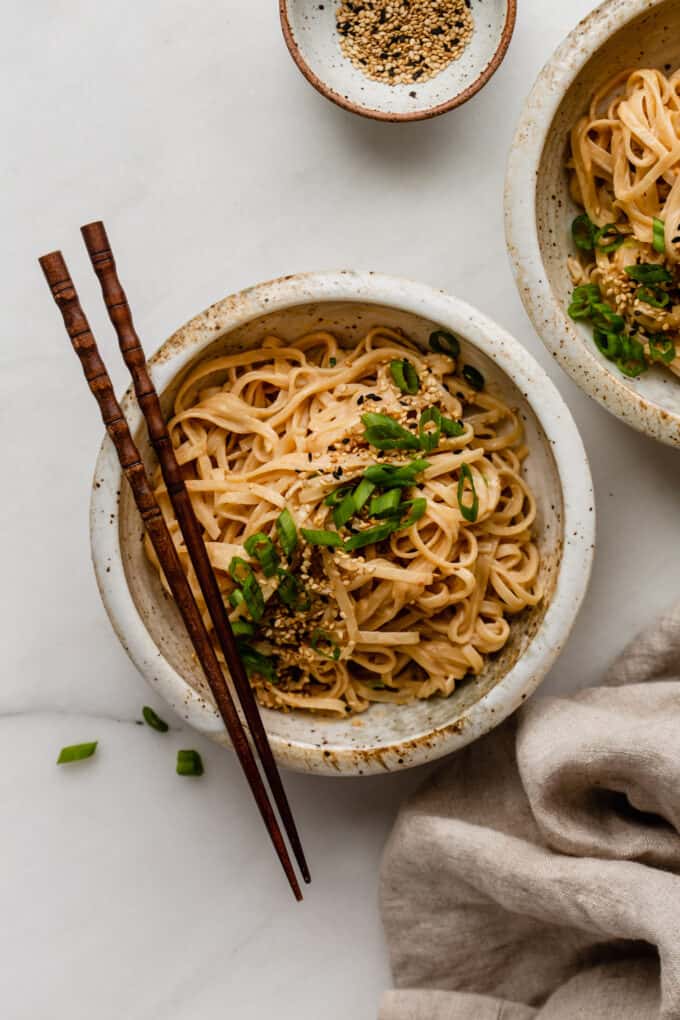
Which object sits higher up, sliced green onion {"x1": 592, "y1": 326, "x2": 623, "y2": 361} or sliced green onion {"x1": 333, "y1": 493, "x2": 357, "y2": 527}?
sliced green onion {"x1": 592, "y1": 326, "x2": 623, "y2": 361}

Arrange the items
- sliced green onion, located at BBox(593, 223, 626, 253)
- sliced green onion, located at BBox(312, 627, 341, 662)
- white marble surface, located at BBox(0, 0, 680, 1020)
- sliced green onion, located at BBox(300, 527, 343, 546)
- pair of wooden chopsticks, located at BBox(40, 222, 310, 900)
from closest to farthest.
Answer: pair of wooden chopsticks, located at BBox(40, 222, 310, 900) → sliced green onion, located at BBox(300, 527, 343, 546) → sliced green onion, located at BBox(312, 627, 341, 662) → sliced green onion, located at BBox(593, 223, 626, 253) → white marble surface, located at BBox(0, 0, 680, 1020)

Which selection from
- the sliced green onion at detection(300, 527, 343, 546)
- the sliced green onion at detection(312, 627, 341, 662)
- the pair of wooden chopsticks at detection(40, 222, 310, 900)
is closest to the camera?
the pair of wooden chopsticks at detection(40, 222, 310, 900)

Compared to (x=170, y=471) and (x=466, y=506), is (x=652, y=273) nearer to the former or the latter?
(x=466, y=506)

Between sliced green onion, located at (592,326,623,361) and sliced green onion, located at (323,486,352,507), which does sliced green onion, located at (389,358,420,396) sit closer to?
sliced green onion, located at (323,486,352,507)

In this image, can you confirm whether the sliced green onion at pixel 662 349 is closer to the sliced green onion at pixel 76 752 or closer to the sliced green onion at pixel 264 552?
the sliced green onion at pixel 264 552

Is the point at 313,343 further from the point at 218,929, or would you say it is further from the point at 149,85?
the point at 218,929

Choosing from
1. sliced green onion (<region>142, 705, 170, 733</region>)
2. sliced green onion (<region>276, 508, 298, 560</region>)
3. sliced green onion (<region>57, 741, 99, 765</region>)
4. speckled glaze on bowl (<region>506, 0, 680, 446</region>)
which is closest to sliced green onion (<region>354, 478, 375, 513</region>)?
sliced green onion (<region>276, 508, 298, 560</region>)

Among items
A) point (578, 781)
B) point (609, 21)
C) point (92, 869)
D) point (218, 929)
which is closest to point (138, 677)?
point (92, 869)

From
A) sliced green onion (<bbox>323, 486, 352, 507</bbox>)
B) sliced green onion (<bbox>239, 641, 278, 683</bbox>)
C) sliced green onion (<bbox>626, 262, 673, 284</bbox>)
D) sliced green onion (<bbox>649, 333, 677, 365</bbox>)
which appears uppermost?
sliced green onion (<bbox>626, 262, 673, 284</bbox>)
